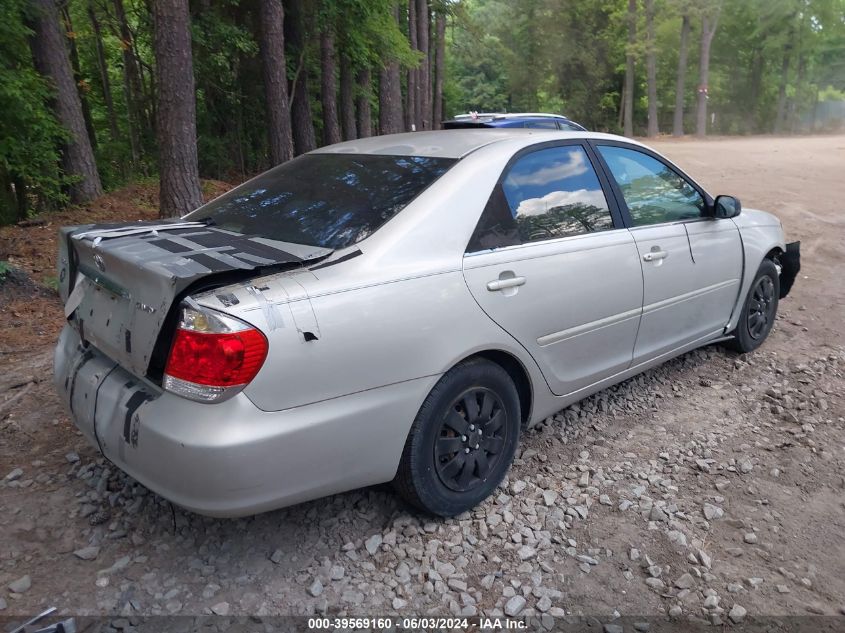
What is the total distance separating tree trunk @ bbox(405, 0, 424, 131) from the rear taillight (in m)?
21.5

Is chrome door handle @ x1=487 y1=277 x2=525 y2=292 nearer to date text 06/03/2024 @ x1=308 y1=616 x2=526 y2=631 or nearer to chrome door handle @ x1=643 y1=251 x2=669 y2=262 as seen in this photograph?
chrome door handle @ x1=643 y1=251 x2=669 y2=262

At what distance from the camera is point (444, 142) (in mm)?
3496

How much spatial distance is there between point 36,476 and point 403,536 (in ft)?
6.23

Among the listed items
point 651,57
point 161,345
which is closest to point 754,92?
point 651,57

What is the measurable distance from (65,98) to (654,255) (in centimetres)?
984

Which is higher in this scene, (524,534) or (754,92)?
(754,92)

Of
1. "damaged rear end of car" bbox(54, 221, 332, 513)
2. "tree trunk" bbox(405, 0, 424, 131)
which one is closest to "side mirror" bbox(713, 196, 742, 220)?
"damaged rear end of car" bbox(54, 221, 332, 513)

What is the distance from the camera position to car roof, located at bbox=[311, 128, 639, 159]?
3.35m

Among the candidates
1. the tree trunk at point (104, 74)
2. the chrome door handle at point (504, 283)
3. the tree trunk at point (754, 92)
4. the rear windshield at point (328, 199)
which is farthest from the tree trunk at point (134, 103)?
the tree trunk at point (754, 92)

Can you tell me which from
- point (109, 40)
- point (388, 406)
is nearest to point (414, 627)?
point (388, 406)

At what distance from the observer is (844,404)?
424cm

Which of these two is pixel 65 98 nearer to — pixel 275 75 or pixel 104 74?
pixel 275 75

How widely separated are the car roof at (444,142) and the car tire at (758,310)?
1854 millimetres

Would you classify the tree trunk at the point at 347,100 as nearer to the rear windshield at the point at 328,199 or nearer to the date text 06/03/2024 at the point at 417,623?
the rear windshield at the point at 328,199
